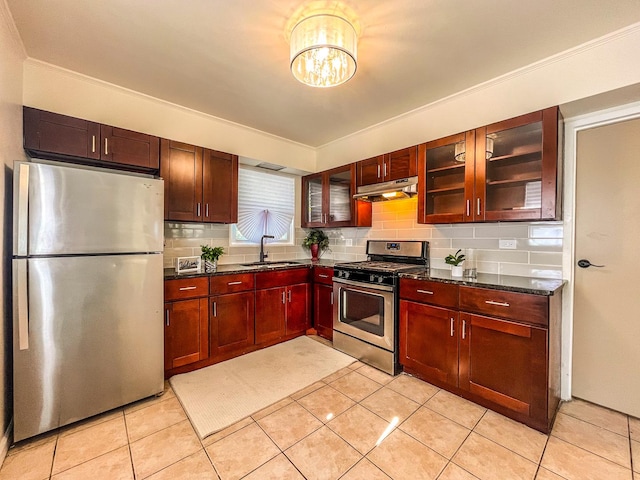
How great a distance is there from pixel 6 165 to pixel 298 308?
2740mm

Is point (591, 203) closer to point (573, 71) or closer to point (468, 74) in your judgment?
point (573, 71)

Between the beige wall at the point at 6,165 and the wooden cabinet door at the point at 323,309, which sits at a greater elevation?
the beige wall at the point at 6,165

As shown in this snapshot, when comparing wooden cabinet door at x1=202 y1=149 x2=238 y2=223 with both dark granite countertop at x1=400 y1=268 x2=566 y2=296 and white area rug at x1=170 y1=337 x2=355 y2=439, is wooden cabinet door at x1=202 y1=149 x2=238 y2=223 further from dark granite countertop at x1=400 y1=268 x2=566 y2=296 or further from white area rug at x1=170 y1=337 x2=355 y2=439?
dark granite countertop at x1=400 y1=268 x2=566 y2=296

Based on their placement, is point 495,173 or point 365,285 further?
point 365,285

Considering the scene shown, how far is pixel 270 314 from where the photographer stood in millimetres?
3211

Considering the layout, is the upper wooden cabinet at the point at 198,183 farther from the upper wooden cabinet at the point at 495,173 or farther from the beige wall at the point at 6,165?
the upper wooden cabinet at the point at 495,173

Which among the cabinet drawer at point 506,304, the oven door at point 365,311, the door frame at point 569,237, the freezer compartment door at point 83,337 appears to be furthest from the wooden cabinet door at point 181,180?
the door frame at point 569,237

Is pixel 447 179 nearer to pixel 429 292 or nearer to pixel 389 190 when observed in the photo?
pixel 389 190

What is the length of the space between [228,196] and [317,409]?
2.27 metres

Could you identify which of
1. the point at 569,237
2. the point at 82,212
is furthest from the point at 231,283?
the point at 569,237

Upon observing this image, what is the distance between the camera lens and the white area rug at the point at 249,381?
6.68ft

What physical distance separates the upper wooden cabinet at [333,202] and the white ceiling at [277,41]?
1.04 m

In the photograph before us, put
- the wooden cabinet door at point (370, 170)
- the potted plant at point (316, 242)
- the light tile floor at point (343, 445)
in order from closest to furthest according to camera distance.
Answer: the light tile floor at point (343, 445) < the wooden cabinet door at point (370, 170) < the potted plant at point (316, 242)

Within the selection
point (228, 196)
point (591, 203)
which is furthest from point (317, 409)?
point (591, 203)
